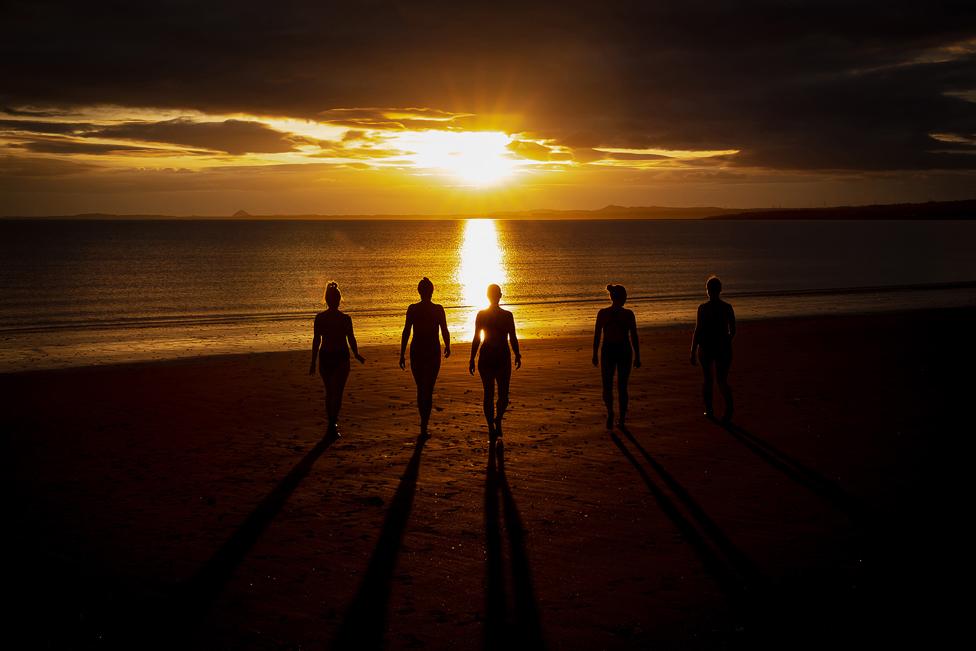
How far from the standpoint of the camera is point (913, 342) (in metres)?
20.9

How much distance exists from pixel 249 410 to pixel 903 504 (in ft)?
31.1

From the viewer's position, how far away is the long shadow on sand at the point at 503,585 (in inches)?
205

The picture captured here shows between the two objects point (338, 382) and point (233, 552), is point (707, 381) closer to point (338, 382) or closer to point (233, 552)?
point (338, 382)

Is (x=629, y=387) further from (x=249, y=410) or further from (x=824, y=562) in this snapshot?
(x=824, y=562)

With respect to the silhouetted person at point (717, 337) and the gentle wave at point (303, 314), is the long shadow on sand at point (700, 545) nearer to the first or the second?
the silhouetted person at point (717, 337)

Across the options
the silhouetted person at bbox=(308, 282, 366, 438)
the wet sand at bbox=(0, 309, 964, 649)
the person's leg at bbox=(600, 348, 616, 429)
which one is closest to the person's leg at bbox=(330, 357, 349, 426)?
the silhouetted person at bbox=(308, 282, 366, 438)

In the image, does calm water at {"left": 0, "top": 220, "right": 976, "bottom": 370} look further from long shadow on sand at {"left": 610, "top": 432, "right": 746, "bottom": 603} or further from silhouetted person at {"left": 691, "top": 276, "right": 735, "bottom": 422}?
long shadow on sand at {"left": 610, "top": 432, "right": 746, "bottom": 603}

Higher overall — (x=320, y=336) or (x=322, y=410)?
(x=320, y=336)

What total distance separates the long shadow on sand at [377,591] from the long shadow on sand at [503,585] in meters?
0.74

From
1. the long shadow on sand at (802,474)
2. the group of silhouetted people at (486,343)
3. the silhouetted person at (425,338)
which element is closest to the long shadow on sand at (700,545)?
the long shadow on sand at (802,474)

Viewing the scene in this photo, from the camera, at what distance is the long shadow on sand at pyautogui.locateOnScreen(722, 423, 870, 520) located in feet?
25.5

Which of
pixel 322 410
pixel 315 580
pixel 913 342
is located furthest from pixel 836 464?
pixel 913 342

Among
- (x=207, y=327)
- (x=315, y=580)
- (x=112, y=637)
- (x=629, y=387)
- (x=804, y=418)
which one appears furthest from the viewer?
(x=207, y=327)

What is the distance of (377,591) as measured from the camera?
19.4 feet
